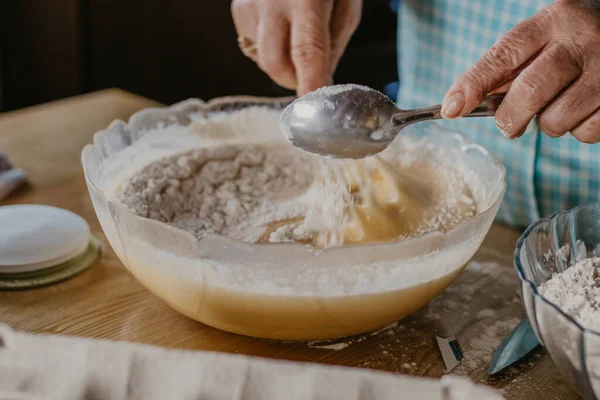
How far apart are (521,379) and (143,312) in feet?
1.36

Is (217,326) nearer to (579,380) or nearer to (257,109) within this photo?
(579,380)

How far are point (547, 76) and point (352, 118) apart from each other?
0.21 metres

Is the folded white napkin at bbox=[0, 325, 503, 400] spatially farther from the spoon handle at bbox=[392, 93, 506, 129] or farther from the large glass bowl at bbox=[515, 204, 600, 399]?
the spoon handle at bbox=[392, 93, 506, 129]

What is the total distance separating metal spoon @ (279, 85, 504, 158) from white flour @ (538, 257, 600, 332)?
7.5 inches

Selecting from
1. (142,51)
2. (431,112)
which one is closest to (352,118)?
(431,112)

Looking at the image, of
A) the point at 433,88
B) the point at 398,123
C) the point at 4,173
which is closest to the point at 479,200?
the point at 398,123

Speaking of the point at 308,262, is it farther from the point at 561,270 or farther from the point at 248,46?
the point at 248,46

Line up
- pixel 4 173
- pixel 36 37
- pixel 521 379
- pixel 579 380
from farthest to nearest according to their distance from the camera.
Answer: pixel 36 37
pixel 4 173
pixel 521 379
pixel 579 380

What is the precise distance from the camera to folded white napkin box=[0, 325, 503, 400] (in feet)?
1.69

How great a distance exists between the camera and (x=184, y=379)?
524mm

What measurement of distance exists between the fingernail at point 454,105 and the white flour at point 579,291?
0.20 m

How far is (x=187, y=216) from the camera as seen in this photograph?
2.91 feet

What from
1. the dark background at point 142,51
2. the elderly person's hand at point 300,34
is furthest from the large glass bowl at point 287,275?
the dark background at point 142,51

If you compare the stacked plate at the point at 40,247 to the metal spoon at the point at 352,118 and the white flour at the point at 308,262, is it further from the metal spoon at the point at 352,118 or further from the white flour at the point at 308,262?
the metal spoon at the point at 352,118
